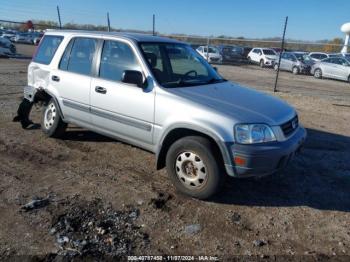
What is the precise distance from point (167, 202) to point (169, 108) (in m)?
1.12

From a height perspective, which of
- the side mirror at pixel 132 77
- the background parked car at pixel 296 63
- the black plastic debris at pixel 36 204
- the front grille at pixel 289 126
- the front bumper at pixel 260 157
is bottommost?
the background parked car at pixel 296 63

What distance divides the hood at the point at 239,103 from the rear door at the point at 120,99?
49 centimetres

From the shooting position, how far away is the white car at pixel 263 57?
31.6 metres

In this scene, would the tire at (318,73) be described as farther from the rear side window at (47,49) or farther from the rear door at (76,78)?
the rear door at (76,78)

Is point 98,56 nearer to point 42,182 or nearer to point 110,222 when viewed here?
point 42,182

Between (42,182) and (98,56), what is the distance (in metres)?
1.96

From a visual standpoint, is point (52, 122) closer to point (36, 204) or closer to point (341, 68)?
point (36, 204)

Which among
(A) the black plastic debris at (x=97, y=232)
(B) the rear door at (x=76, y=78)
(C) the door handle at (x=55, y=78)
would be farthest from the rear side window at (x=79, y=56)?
(A) the black plastic debris at (x=97, y=232)

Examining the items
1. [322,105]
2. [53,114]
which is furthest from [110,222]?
[322,105]

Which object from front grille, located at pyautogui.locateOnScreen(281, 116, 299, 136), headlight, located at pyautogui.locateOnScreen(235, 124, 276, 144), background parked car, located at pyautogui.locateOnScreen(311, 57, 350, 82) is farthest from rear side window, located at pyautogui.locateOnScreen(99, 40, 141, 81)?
background parked car, located at pyautogui.locateOnScreen(311, 57, 350, 82)

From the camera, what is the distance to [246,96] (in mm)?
4809

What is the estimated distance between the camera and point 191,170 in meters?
4.41

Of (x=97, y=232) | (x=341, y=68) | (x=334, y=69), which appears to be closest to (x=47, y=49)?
(x=97, y=232)

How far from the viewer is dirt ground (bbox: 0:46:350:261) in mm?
3445
